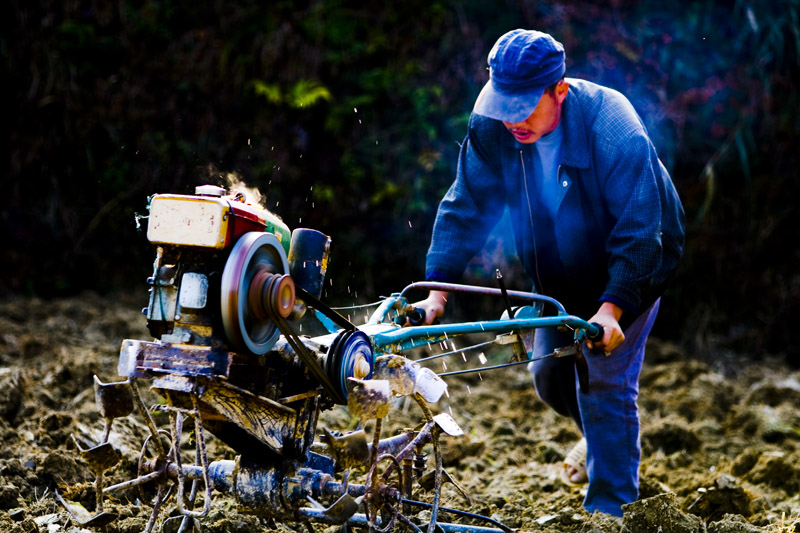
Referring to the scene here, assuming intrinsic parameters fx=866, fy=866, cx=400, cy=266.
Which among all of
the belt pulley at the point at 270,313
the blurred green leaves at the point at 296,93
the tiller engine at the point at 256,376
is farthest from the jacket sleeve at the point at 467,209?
the blurred green leaves at the point at 296,93

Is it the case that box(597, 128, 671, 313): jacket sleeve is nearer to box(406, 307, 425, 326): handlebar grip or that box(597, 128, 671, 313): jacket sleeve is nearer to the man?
the man

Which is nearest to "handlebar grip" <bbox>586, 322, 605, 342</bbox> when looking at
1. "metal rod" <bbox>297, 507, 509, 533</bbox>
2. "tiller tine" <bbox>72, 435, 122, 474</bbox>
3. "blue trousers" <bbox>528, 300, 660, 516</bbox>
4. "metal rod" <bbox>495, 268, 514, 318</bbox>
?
"metal rod" <bbox>495, 268, 514, 318</bbox>

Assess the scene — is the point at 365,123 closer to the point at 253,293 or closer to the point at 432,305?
the point at 432,305

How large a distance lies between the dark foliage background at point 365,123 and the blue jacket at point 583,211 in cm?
484

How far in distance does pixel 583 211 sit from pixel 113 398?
208 centimetres

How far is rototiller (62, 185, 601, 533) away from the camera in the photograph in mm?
2520

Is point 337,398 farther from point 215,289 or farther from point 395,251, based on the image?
point 395,251

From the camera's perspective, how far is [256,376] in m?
2.76

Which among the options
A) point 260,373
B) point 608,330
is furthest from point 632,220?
point 260,373

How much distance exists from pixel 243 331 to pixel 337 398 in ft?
1.44

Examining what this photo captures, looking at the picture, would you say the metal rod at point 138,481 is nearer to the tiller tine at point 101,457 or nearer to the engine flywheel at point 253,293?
the tiller tine at point 101,457

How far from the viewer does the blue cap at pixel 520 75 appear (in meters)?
3.38

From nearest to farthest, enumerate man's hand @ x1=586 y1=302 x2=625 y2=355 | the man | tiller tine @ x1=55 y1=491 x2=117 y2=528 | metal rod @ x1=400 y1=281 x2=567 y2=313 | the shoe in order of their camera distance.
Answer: tiller tine @ x1=55 y1=491 x2=117 y2=528 → metal rod @ x1=400 y1=281 x2=567 y2=313 → man's hand @ x1=586 y1=302 x2=625 y2=355 → the man → the shoe

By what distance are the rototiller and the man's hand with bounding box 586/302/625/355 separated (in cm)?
22
